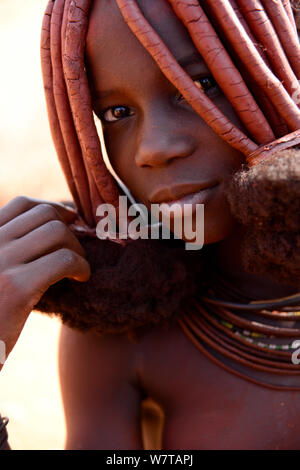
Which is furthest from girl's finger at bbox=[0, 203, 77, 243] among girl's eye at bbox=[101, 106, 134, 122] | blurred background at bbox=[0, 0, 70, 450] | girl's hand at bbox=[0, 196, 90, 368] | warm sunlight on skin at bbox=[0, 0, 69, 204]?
warm sunlight on skin at bbox=[0, 0, 69, 204]

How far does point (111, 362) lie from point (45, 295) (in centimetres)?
33

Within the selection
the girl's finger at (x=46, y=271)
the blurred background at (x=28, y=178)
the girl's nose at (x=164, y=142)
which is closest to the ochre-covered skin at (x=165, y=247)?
the girl's nose at (x=164, y=142)

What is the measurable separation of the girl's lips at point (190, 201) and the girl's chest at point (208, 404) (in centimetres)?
46

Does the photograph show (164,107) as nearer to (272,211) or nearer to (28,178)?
(272,211)

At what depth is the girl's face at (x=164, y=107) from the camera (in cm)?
122

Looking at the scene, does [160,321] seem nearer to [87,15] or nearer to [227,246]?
[227,246]

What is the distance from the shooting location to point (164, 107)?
1256mm

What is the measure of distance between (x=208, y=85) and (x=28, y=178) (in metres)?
3.55

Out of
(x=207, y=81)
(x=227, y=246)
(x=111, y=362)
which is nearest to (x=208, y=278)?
(x=227, y=246)

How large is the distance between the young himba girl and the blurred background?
476 mm

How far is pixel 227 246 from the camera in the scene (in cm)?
158

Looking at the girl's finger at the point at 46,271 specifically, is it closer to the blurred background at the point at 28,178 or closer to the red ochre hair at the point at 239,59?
the red ochre hair at the point at 239,59

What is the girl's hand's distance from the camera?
1.26 m

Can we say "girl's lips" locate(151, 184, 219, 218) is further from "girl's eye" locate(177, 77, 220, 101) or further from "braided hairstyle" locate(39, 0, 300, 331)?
"girl's eye" locate(177, 77, 220, 101)
